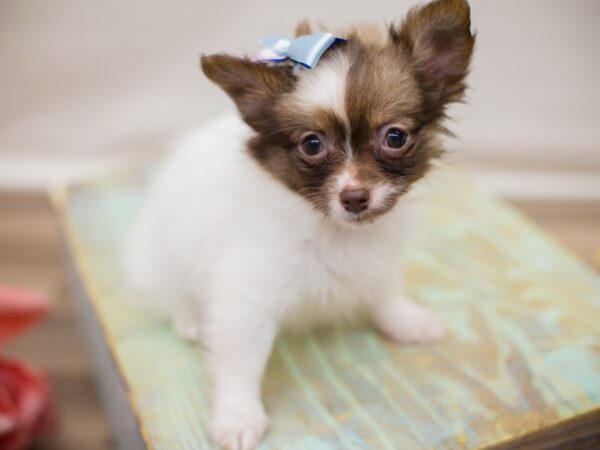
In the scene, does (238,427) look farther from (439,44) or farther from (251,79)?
(439,44)

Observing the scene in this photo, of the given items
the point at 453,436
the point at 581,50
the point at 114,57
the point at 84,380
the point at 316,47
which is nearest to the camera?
the point at 316,47

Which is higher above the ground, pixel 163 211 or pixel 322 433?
pixel 163 211

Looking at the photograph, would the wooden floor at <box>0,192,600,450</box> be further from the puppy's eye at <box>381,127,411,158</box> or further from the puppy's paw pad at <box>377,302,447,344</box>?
the puppy's eye at <box>381,127,411,158</box>

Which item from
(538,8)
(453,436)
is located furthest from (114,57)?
(453,436)

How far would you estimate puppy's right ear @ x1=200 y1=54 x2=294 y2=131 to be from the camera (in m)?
1.56

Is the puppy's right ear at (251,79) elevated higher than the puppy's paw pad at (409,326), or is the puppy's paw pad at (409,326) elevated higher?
the puppy's right ear at (251,79)

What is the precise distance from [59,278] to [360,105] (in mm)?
2180

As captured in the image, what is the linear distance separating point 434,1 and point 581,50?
197 centimetres

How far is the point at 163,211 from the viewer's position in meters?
2.01

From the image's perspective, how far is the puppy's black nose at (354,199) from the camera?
1500mm

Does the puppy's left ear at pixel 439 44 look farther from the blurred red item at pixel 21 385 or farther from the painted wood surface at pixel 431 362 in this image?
the blurred red item at pixel 21 385

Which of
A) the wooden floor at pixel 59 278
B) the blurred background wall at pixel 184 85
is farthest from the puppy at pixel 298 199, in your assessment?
the blurred background wall at pixel 184 85

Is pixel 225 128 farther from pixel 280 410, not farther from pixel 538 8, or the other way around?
pixel 538 8

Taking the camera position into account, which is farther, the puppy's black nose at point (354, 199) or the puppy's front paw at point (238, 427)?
the puppy's front paw at point (238, 427)
